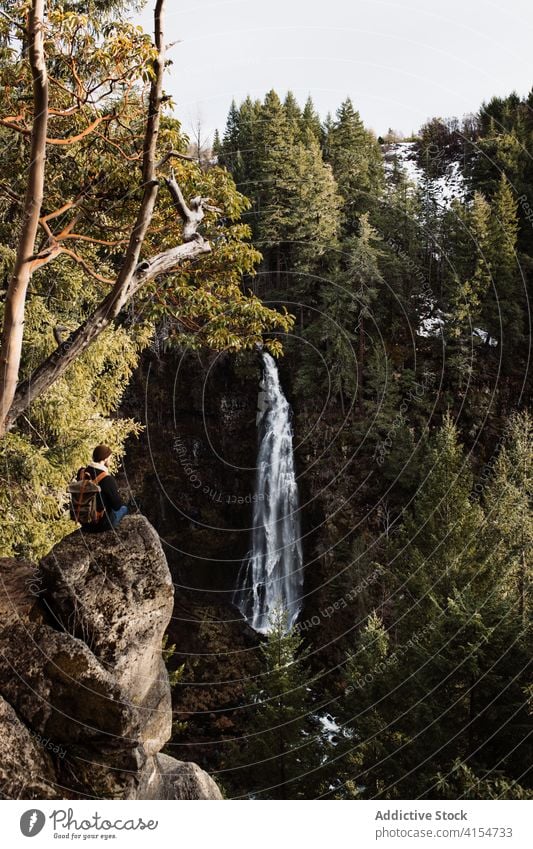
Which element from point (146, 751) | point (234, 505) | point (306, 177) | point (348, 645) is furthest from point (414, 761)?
point (306, 177)

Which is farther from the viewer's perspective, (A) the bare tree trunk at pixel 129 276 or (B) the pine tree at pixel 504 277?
(B) the pine tree at pixel 504 277

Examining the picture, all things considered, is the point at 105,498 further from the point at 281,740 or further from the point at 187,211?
the point at 281,740

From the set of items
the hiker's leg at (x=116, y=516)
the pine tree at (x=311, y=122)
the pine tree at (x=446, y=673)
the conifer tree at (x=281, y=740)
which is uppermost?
the pine tree at (x=311, y=122)

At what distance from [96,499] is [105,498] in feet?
0.32

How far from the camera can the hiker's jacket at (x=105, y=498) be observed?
688 cm

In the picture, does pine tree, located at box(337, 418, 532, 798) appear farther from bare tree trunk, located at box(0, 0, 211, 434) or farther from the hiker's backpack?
bare tree trunk, located at box(0, 0, 211, 434)

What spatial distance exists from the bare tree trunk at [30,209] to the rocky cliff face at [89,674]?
6.52 feet

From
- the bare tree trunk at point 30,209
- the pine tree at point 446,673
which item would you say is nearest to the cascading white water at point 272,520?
the pine tree at point 446,673

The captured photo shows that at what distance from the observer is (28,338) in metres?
10.8

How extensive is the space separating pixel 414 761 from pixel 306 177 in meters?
26.9

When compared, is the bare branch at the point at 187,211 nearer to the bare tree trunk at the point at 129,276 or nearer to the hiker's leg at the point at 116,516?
the bare tree trunk at the point at 129,276

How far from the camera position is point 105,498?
691cm

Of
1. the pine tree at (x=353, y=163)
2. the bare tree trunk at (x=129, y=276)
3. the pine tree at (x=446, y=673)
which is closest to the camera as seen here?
the bare tree trunk at (x=129, y=276)

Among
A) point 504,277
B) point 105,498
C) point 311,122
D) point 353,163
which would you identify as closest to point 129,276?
point 105,498
